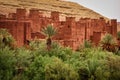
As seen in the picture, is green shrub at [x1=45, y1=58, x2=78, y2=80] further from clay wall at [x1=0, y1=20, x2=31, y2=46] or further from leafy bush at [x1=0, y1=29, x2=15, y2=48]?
clay wall at [x1=0, y1=20, x2=31, y2=46]

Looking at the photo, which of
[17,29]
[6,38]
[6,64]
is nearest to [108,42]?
[17,29]

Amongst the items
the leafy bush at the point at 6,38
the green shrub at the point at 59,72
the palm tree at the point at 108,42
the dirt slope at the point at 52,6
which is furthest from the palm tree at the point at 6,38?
the dirt slope at the point at 52,6

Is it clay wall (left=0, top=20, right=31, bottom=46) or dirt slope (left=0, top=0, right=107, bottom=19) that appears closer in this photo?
clay wall (left=0, top=20, right=31, bottom=46)

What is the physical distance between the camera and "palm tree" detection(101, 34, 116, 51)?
115 ft

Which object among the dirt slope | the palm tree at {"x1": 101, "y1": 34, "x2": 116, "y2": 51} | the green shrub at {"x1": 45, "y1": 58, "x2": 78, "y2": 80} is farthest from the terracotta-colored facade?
the dirt slope

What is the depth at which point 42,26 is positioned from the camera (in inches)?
1455

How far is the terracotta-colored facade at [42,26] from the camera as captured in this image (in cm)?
3144

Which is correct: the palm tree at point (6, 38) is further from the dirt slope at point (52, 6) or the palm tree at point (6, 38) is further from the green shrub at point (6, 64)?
the dirt slope at point (52, 6)

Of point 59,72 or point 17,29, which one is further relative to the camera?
point 17,29

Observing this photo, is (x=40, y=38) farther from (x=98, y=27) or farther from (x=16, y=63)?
(x=98, y=27)

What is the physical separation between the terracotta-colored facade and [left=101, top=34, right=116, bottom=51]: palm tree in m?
2.43

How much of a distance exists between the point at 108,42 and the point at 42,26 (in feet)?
22.7

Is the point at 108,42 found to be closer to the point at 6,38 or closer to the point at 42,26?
the point at 42,26

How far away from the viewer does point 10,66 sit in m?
26.3
